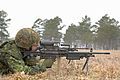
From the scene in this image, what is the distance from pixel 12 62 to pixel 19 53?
47 centimetres

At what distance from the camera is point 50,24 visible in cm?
10300

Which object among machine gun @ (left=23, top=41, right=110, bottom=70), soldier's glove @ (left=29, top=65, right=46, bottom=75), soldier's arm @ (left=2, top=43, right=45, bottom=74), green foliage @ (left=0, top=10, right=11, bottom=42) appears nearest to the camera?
soldier's arm @ (left=2, top=43, right=45, bottom=74)

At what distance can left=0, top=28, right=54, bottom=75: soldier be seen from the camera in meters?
8.93

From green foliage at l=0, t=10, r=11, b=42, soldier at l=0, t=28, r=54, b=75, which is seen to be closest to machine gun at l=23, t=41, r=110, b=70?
soldier at l=0, t=28, r=54, b=75

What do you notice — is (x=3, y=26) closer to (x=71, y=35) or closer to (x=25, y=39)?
(x=71, y=35)

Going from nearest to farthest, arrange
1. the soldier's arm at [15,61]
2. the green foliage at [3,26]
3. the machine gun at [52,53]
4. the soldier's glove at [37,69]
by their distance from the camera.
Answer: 1. the soldier's arm at [15,61]
2. the soldier's glove at [37,69]
3. the machine gun at [52,53]
4. the green foliage at [3,26]

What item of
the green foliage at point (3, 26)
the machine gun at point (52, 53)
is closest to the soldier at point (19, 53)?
the machine gun at point (52, 53)

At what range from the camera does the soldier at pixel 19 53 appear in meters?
8.93

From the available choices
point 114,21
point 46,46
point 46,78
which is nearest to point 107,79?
point 46,78

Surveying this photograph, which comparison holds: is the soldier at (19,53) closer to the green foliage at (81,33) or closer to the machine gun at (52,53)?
the machine gun at (52,53)

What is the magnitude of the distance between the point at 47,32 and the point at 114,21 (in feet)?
68.4

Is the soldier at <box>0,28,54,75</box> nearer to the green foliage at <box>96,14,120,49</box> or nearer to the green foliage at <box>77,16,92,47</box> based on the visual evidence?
the green foliage at <box>96,14,120,49</box>

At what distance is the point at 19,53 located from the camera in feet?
30.5

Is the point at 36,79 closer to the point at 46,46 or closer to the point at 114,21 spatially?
the point at 46,46
